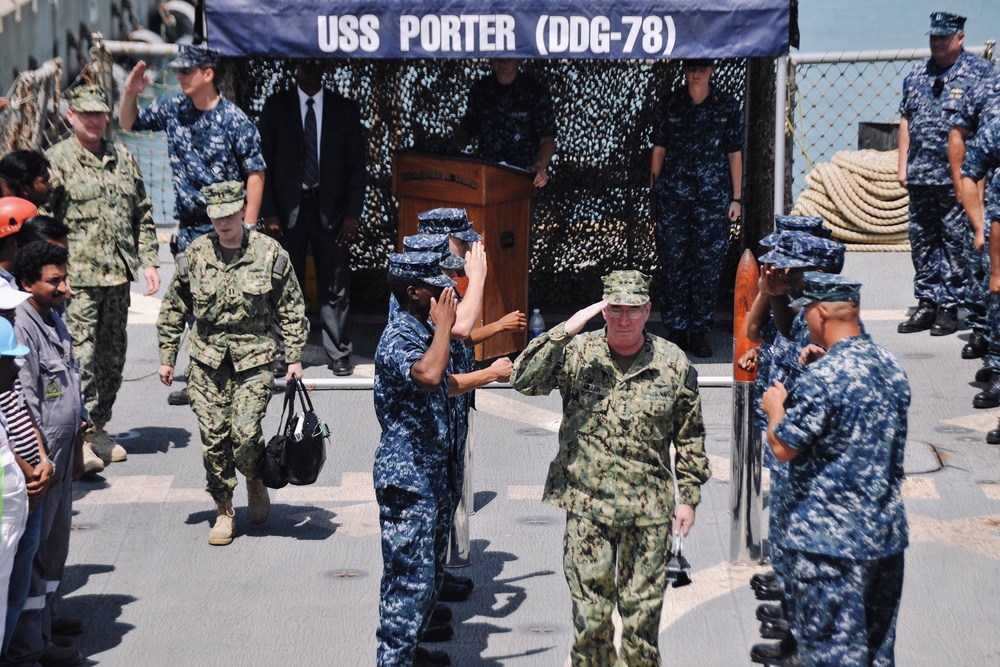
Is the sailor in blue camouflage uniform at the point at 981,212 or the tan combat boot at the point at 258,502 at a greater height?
the sailor in blue camouflage uniform at the point at 981,212

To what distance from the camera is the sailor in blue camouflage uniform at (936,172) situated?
1031 cm

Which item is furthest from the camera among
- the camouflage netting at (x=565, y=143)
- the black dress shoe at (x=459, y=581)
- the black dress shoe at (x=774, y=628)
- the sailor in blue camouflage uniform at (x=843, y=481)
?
the camouflage netting at (x=565, y=143)

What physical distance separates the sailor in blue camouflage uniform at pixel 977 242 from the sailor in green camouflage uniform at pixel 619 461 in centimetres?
431

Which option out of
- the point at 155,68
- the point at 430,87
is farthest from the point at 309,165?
the point at 155,68

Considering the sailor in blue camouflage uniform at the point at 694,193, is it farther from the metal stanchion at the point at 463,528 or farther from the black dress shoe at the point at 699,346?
the metal stanchion at the point at 463,528

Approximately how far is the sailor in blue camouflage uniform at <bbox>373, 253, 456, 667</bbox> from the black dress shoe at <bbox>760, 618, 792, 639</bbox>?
156 centimetres

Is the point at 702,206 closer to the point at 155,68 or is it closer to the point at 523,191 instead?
the point at 523,191

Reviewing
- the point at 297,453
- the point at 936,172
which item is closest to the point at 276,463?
the point at 297,453

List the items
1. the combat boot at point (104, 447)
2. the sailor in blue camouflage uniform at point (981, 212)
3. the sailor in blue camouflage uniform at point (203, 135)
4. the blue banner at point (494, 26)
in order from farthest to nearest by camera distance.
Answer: the sailor in blue camouflage uniform at point (981, 212)
the blue banner at point (494, 26)
the sailor in blue camouflage uniform at point (203, 135)
the combat boot at point (104, 447)

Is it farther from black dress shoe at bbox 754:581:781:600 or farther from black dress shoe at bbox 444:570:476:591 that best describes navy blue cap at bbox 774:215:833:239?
black dress shoe at bbox 444:570:476:591

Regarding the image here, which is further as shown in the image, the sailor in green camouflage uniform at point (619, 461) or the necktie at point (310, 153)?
the necktie at point (310, 153)

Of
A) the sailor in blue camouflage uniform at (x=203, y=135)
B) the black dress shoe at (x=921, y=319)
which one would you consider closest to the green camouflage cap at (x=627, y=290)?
Answer: the sailor in blue camouflage uniform at (x=203, y=135)

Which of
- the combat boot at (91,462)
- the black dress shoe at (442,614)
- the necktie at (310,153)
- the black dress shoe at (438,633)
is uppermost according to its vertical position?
the necktie at (310,153)

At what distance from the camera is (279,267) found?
7.44 m
